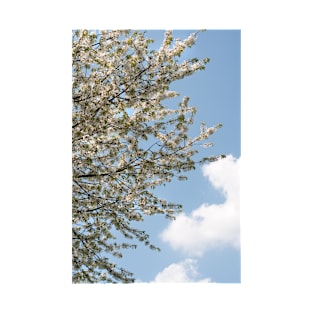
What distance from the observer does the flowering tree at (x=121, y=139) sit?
308cm

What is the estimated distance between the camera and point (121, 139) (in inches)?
126

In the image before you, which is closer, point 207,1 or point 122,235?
point 207,1

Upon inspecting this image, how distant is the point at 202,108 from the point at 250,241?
1046 millimetres

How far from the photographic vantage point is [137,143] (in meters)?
3.23

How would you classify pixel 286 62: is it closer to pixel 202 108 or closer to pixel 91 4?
pixel 202 108

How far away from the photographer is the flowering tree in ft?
10.1

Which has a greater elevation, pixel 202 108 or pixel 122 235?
pixel 202 108

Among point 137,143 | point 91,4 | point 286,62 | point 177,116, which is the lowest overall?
point 137,143
